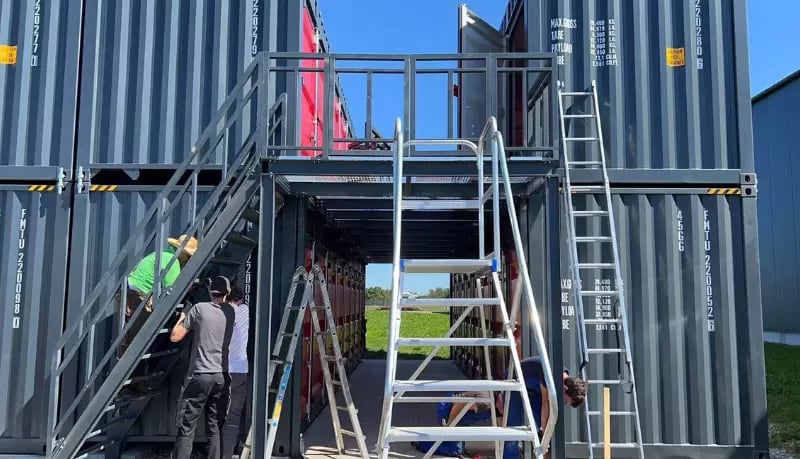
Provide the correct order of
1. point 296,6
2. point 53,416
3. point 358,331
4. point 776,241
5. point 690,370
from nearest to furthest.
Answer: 1. point 53,416
2. point 690,370
3. point 296,6
4. point 358,331
5. point 776,241

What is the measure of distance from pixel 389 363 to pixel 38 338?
17.4 ft

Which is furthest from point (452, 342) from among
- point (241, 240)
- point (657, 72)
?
point (657, 72)

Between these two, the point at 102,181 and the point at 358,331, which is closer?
the point at 102,181

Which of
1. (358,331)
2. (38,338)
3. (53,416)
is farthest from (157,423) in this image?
(358,331)

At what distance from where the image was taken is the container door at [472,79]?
8.32m

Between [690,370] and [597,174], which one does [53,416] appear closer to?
[597,174]

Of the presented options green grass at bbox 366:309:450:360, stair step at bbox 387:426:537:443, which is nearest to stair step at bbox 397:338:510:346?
stair step at bbox 387:426:537:443

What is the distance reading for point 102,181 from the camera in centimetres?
673

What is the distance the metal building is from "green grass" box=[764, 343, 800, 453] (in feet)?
8.36

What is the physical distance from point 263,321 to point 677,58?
17.6 feet

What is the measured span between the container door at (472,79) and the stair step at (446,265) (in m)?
4.59

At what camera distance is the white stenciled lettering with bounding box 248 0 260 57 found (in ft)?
22.5

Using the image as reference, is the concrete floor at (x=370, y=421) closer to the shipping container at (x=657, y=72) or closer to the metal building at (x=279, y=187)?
the metal building at (x=279, y=187)

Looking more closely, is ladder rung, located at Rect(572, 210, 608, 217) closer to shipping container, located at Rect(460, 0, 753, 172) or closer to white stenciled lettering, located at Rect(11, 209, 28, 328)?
shipping container, located at Rect(460, 0, 753, 172)
